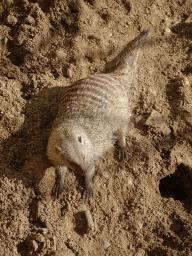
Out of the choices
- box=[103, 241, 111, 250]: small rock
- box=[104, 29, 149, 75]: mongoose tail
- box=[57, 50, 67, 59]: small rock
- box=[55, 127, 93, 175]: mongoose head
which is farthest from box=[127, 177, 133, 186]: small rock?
box=[57, 50, 67, 59]: small rock

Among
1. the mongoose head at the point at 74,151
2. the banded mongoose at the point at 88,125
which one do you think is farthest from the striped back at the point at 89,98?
the mongoose head at the point at 74,151

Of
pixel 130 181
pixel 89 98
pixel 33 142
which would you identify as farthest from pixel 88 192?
pixel 89 98

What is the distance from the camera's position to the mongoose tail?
A: 2.68 metres

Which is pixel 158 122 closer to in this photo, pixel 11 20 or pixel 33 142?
pixel 33 142

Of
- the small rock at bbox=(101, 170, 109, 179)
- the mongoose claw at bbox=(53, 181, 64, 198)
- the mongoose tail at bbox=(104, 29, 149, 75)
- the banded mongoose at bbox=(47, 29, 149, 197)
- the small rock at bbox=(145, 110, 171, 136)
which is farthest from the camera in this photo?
the mongoose tail at bbox=(104, 29, 149, 75)

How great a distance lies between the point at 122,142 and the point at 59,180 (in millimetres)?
722

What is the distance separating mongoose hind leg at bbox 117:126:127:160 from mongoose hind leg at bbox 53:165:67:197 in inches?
22.4

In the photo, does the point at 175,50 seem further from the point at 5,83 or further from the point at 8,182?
the point at 8,182

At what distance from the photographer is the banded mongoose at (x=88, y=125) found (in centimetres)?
205

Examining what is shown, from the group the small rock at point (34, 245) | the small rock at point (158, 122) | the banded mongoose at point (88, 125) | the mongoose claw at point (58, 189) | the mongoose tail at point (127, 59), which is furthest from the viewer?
the mongoose tail at point (127, 59)

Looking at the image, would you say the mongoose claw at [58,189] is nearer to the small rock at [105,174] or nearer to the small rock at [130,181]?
the small rock at [105,174]

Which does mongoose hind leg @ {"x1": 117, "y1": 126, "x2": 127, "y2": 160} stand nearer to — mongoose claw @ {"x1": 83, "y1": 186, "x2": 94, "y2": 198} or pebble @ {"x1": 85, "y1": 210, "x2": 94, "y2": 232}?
mongoose claw @ {"x1": 83, "y1": 186, "x2": 94, "y2": 198}

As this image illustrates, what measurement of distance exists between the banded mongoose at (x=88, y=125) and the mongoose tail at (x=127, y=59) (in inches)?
4.3

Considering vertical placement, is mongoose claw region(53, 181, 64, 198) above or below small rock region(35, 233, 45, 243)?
above
